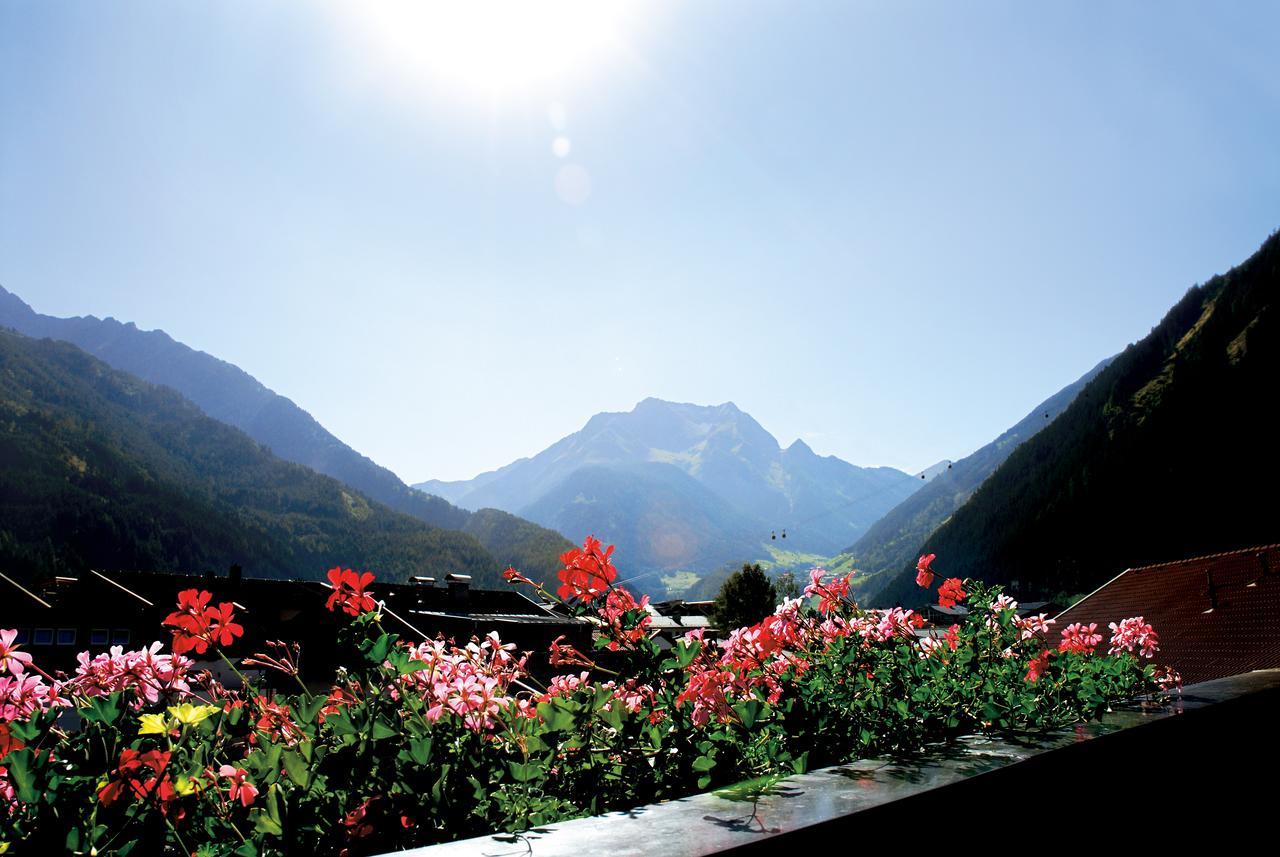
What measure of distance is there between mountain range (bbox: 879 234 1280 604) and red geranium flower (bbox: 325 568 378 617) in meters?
79.4

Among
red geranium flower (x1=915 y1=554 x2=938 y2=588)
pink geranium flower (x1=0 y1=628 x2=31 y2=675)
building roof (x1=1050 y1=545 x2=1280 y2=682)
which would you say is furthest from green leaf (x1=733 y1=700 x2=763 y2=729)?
building roof (x1=1050 y1=545 x2=1280 y2=682)

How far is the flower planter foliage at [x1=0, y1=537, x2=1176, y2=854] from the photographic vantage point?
1.23 meters

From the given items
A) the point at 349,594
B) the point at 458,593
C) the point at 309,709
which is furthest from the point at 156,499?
the point at 309,709

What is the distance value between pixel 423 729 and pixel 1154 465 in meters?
93.3

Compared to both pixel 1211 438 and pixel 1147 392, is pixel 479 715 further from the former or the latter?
pixel 1147 392

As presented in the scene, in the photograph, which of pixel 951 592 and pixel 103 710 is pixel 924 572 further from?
pixel 103 710

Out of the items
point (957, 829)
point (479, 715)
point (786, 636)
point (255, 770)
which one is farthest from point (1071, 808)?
point (255, 770)

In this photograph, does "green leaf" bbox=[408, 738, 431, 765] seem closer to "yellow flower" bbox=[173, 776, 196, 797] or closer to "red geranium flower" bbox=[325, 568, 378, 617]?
"yellow flower" bbox=[173, 776, 196, 797]

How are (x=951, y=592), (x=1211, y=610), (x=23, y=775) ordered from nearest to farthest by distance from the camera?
(x=23, y=775) < (x=951, y=592) < (x=1211, y=610)

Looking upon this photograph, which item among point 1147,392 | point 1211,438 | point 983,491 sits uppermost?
point 1147,392

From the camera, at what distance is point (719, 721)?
1.90 meters

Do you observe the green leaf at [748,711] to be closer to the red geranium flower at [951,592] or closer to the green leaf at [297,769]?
the green leaf at [297,769]

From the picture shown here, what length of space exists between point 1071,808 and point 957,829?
2.12ft

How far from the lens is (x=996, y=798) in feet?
5.08
